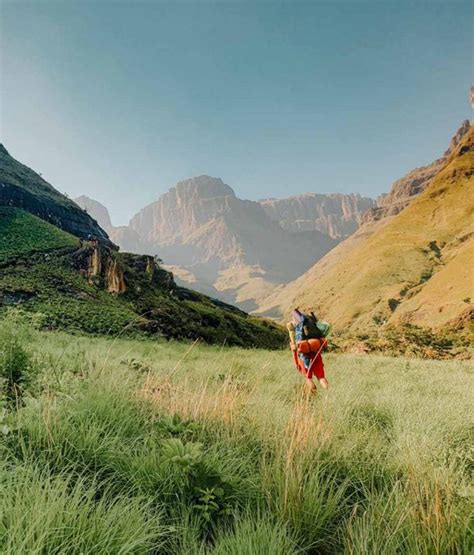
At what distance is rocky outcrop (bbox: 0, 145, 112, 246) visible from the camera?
52.3 metres

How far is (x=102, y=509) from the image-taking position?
2088 mm

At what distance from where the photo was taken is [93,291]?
104ft

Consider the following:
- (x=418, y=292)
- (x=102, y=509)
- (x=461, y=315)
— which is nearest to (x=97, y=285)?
(x=102, y=509)

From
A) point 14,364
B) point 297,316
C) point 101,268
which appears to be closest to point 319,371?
point 297,316

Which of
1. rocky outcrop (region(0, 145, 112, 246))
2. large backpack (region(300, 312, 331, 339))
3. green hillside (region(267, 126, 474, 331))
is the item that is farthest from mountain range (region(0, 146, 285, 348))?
green hillside (region(267, 126, 474, 331))

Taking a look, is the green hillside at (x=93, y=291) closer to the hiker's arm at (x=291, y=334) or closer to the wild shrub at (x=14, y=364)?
the hiker's arm at (x=291, y=334)

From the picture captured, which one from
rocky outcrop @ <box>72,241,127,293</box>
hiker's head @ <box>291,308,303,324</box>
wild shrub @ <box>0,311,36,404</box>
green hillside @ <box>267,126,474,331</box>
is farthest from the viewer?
green hillside @ <box>267,126,474,331</box>

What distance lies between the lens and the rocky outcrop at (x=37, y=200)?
52281 mm

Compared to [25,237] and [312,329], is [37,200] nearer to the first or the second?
[25,237]

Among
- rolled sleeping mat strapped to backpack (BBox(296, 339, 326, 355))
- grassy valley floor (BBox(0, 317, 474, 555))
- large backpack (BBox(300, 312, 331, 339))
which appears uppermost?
large backpack (BBox(300, 312, 331, 339))

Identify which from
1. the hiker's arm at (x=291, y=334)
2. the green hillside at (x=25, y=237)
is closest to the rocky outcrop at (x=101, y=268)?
the green hillside at (x=25, y=237)

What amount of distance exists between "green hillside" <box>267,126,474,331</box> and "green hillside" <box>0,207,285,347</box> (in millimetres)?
38104

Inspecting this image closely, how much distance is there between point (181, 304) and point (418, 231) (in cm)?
10854

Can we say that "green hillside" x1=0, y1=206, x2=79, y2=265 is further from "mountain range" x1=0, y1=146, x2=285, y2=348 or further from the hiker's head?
the hiker's head
